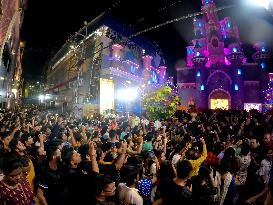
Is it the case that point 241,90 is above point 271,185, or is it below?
above

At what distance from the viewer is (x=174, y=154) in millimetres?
7645

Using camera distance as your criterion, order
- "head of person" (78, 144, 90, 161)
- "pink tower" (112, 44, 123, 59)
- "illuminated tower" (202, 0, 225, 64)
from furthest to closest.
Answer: "illuminated tower" (202, 0, 225, 64)
"pink tower" (112, 44, 123, 59)
"head of person" (78, 144, 90, 161)

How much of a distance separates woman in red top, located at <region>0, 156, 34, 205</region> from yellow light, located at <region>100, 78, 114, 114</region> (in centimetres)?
2272

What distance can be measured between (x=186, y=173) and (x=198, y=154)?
2.21 m

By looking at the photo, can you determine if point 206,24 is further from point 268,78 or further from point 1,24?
point 1,24

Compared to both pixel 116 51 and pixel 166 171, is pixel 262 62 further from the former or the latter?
pixel 166 171

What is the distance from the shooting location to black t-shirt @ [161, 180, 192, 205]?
4078 mm

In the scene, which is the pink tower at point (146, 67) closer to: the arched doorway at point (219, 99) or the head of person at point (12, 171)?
the arched doorway at point (219, 99)

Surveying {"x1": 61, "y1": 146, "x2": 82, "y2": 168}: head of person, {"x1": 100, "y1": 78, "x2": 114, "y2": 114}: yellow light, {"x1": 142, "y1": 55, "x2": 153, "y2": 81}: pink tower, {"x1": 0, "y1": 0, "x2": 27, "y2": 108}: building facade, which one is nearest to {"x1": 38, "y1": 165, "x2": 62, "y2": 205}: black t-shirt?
{"x1": 61, "y1": 146, "x2": 82, "y2": 168}: head of person

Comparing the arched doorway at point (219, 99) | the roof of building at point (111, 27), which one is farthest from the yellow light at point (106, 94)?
the arched doorway at point (219, 99)

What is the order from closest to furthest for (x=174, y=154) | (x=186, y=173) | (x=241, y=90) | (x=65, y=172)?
(x=186, y=173) → (x=65, y=172) → (x=174, y=154) → (x=241, y=90)

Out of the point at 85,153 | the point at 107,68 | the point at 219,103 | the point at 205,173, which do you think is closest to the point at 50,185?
the point at 85,153

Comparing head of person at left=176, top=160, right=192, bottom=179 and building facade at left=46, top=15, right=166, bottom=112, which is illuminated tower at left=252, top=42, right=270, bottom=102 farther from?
head of person at left=176, top=160, right=192, bottom=179

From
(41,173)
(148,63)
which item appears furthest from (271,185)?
(148,63)
